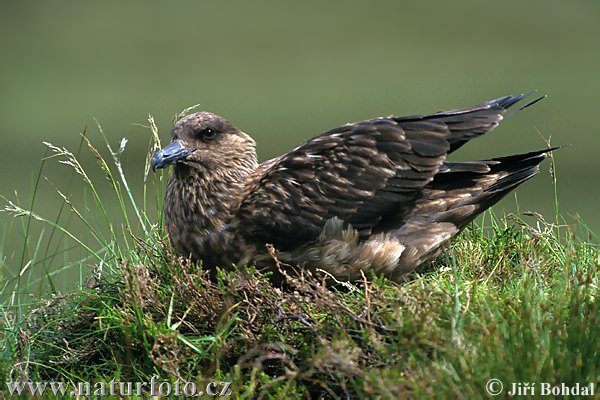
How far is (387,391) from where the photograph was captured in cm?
265

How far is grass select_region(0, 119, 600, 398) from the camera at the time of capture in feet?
9.07

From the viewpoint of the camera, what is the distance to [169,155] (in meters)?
4.22

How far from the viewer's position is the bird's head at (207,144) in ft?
14.2

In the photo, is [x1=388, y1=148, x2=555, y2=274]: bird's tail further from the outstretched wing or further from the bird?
the outstretched wing

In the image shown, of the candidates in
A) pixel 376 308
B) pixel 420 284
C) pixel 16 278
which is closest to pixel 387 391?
pixel 376 308

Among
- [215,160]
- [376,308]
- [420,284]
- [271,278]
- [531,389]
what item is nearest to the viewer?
[531,389]

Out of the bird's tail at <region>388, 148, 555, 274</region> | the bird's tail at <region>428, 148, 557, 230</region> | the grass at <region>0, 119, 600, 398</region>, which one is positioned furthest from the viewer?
the bird's tail at <region>428, 148, 557, 230</region>

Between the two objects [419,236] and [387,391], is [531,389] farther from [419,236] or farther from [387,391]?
[419,236]

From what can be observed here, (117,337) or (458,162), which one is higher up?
(458,162)

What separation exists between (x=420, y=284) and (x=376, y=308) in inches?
13.6

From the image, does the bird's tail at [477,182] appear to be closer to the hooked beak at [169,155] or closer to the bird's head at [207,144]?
the bird's head at [207,144]

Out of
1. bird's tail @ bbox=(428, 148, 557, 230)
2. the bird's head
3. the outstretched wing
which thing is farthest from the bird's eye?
bird's tail @ bbox=(428, 148, 557, 230)

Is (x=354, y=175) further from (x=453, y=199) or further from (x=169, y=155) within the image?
(x=169, y=155)

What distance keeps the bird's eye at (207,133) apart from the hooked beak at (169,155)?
11 centimetres
